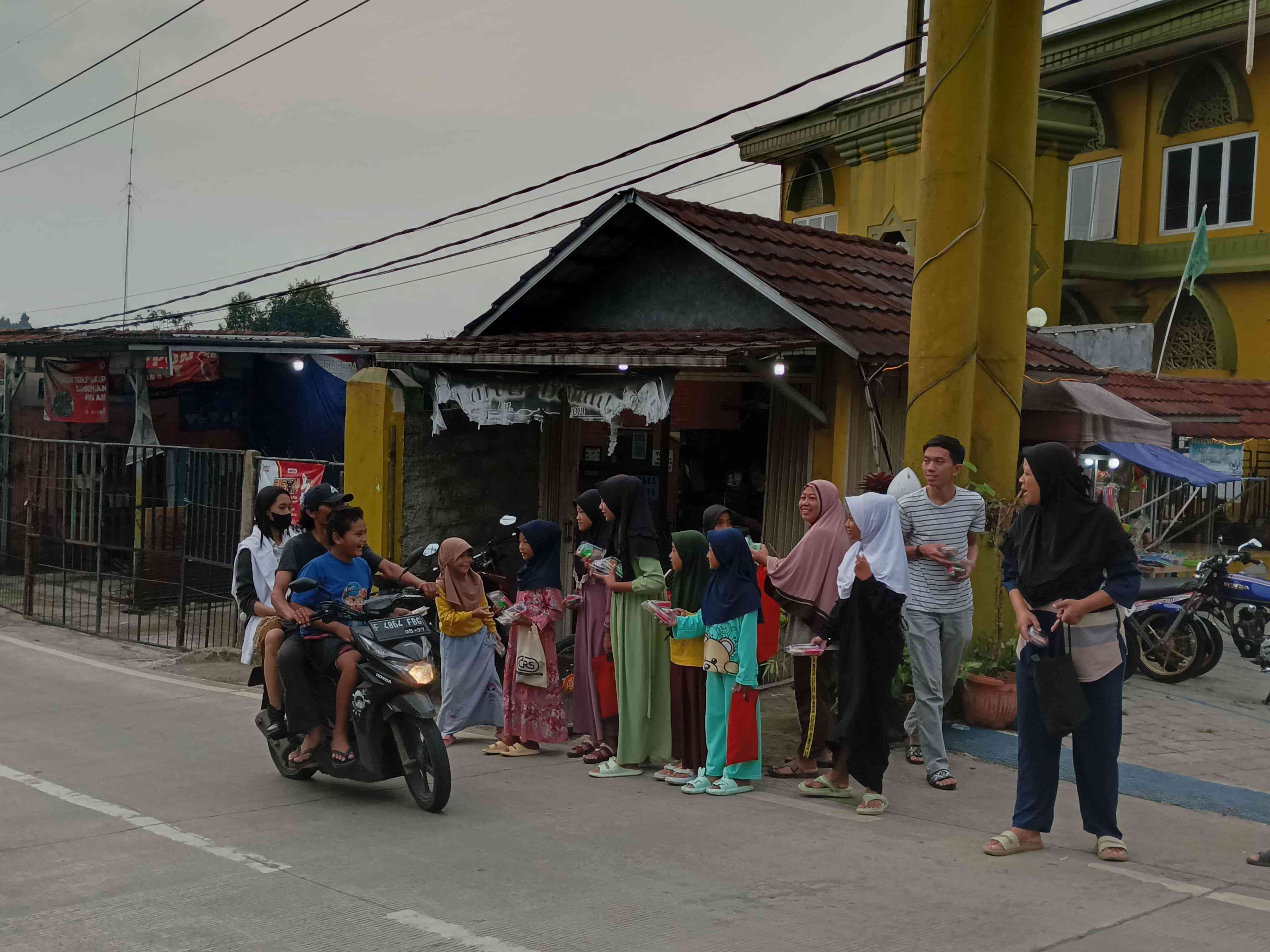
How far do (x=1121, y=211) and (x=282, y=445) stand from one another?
16.3 metres

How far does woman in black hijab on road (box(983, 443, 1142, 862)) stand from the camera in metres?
5.29

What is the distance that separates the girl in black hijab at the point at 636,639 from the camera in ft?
24.1

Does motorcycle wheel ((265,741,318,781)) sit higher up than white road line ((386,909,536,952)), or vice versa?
white road line ((386,909,536,952))

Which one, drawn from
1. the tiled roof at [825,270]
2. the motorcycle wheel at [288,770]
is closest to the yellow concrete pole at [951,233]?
the tiled roof at [825,270]

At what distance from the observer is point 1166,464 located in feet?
39.9

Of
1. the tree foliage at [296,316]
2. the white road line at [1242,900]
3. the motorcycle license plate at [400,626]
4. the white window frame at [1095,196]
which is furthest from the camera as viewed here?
the tree foliage at [296,316]

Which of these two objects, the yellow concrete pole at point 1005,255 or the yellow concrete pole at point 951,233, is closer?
the yellow concrete pole at point 951,233

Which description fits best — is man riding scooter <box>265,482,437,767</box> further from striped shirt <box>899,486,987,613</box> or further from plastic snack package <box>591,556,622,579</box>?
striped shirt <box>899,486,987,613</box>

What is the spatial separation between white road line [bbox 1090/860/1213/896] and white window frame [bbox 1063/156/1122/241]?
19169 mm

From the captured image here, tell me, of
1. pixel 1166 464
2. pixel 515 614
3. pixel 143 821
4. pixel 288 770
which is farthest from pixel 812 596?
pixel 1166 464

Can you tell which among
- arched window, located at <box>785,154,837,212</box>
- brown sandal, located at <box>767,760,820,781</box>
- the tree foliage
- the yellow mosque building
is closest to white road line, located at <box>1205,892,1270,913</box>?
brown sandal, located at <box>767,760,820,781</box>

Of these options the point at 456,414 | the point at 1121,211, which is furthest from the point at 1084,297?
the point at 456,414

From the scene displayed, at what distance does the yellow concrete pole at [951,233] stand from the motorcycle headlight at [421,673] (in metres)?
3.82

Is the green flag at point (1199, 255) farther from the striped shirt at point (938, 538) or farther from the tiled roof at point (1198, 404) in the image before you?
the striped shirt at point (938, 538)
